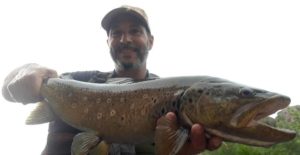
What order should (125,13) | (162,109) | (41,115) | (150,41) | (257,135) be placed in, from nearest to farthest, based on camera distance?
(257,135) < (162,109) < (41,115) < (125,13) < (150,41)

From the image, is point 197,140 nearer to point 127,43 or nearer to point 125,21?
point 127,43

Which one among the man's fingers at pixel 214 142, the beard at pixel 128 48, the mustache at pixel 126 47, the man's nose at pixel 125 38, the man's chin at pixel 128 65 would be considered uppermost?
the man's nose at pixel 125 38

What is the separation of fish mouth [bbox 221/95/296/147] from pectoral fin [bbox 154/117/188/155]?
450 millimetres

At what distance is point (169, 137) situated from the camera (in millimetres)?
4145

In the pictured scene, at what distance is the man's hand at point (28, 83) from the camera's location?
5.25 meters

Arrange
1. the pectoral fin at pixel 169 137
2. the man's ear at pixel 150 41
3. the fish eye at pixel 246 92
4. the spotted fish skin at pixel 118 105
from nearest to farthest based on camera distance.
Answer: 1. the fish eye at pixel 246 92
2. the pectoral fin at pixel 169 137
3. the spotted fish skin at pixel 118 105
4. the man's ear at pixel 150 41

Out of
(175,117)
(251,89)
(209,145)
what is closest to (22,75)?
(175,117)

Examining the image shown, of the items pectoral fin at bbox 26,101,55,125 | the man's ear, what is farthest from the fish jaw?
the man's ear

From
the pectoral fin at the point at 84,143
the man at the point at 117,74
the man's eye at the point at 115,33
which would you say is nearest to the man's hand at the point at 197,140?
the man at the point at 117,74

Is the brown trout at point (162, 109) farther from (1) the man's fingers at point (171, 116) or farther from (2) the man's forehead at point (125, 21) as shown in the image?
(2) the man's forehead at point (125, 21)

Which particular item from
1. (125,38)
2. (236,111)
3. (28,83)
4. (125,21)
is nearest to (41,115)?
(28,83)

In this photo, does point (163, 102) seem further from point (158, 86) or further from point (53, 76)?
point (53, 76)

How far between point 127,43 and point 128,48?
0.29 feet

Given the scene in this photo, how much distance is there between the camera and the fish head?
3.88 meters
